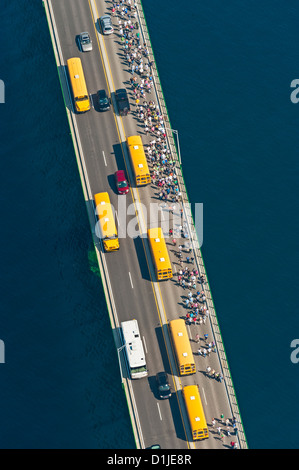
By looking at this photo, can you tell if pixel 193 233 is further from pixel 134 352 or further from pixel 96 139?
pixel 134 352

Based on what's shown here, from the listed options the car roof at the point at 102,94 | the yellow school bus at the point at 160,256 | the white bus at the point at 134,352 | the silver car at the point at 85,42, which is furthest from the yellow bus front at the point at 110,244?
the silver car at the point at 85,42

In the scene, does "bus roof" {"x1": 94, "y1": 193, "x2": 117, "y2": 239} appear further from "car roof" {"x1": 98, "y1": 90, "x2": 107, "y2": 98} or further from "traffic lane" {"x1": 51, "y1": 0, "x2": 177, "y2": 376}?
"car roof" {"x1": 98, "y1": 90, "x2": 107, "y2": 98}

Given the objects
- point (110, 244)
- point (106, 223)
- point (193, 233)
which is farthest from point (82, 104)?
point (193, 233)

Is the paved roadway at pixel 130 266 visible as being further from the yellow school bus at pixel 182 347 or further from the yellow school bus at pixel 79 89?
the yellow school bus at pixel 182 347

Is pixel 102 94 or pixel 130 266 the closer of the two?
pixel 130 266

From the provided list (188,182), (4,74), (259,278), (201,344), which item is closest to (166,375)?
(201,344)

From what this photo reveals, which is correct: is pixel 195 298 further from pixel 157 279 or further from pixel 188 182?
pixel 188 182

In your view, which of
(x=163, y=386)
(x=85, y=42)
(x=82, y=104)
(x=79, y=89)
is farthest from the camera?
(x=85, y=42)

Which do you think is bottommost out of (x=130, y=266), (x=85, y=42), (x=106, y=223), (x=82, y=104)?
(x=130, y=266)
